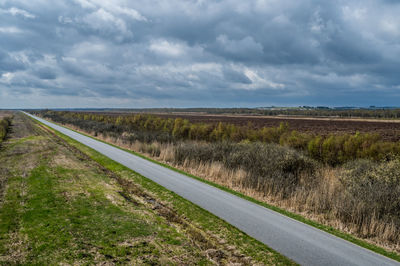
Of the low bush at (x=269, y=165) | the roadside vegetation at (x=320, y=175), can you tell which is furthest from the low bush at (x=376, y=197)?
the low bush at (x=269, y=165)

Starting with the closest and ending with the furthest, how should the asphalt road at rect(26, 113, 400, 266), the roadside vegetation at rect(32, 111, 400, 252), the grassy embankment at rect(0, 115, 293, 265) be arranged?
the grassy embankment at rect(0, 115, 293, 265) → the asphalt road at rect(26, 113, 400, 266) → the roadside vegetation at rect(32, 111, 400, 252)

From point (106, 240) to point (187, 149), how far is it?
Result: 15.1 meters

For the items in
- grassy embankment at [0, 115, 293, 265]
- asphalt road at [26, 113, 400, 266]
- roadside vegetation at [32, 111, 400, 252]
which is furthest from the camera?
roadside vegetation at [32, 111, 400, 252]

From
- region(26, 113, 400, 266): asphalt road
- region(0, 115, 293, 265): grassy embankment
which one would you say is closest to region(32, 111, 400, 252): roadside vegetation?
region(26, 113, 400, 266): asphalt road

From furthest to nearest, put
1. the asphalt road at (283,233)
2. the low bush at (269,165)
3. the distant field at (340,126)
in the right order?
the distant field at (340,126) < the low bush at (269,165) < the asphalt road at (283,233)

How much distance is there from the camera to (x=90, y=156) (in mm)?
21094

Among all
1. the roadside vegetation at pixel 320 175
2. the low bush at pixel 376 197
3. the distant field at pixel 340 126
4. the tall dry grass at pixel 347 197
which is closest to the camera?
the tall dry grass at pixel 347 197

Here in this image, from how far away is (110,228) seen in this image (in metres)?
7.42

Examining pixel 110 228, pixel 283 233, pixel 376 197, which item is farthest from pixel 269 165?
pixel 110 228

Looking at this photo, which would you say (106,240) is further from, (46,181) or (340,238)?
(46,181)

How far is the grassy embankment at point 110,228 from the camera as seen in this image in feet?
19.8

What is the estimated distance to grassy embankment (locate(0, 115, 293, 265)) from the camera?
604 cm

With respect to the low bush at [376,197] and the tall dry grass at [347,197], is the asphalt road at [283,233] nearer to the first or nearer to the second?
the tall dry grass at [347,197]

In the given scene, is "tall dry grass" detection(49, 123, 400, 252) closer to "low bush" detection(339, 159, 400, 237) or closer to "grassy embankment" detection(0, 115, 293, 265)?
"low bush" detection(339, 159, 400, 237)
